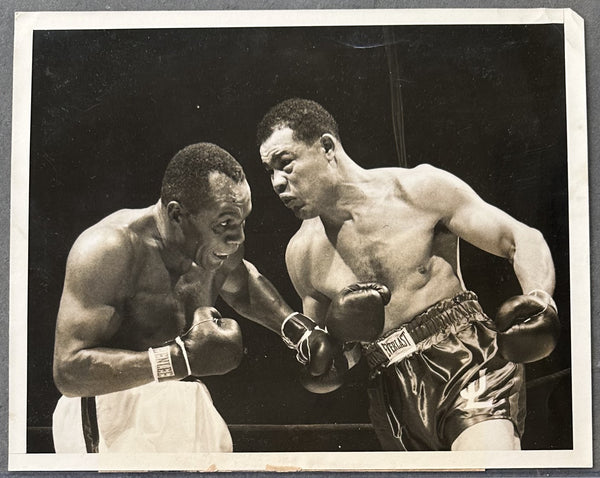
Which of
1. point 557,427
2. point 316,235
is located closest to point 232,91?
point 316,235

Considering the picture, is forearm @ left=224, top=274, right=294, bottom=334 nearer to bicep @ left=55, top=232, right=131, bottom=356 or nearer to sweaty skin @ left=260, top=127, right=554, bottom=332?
sweaty skin @ left=260, top=127, right=554, bottom=332

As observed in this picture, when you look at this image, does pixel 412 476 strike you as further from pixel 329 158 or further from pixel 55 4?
pixel 55 4

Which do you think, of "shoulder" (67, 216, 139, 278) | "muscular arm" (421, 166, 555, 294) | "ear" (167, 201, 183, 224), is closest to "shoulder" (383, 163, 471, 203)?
"muscular arm" (421, 166, 555, 294)

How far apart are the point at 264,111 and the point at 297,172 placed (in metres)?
0.20

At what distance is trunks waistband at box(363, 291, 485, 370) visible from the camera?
1895 millimetres

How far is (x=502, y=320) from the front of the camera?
74.9 inches

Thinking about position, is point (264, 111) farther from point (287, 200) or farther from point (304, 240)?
point (304, 240)

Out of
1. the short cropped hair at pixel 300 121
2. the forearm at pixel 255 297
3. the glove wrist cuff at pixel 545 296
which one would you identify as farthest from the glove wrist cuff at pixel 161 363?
the glove wrist cuff at pixel 545 296

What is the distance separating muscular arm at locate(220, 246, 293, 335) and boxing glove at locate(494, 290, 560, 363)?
0.61 m

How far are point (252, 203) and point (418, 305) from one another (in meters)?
0.55

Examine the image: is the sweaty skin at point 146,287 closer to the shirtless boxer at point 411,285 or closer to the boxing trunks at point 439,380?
the shirtless boxer at point 411,285

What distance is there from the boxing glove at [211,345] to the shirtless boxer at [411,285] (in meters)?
0.23

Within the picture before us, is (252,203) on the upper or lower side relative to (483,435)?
upper

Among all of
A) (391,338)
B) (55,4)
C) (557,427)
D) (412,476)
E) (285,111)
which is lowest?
(412,476)
